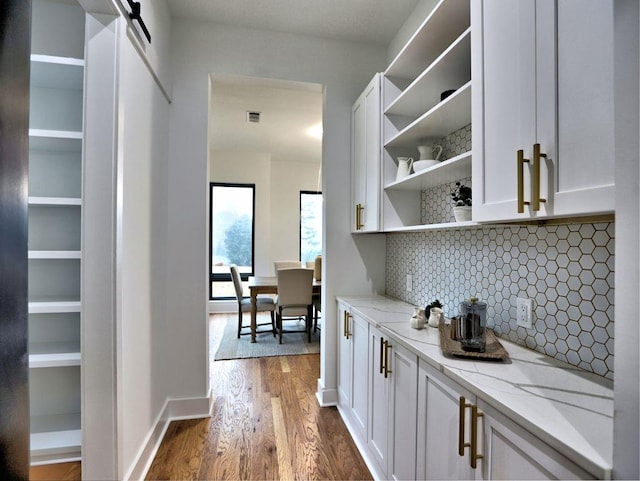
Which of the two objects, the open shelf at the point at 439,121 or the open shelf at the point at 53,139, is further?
the open shelf at the point at 53,139

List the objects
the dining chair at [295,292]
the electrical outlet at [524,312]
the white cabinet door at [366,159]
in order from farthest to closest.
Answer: the dining chair at [295,292]
the white cabinet door at [366,159]
the electrical outlet at [524,312]

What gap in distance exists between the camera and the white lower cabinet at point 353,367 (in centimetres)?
197

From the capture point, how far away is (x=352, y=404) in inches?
85.4

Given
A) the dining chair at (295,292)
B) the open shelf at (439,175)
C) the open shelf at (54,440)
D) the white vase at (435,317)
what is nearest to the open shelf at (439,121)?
the open shelf at (439,175)

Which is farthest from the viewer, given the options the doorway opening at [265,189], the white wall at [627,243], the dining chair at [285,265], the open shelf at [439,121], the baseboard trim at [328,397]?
the dining chair at [285,265]

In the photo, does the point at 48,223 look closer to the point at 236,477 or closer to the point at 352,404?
the point at 236,477

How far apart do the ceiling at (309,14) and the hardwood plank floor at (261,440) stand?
294 cm

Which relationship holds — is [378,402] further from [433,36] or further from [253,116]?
[253,116]

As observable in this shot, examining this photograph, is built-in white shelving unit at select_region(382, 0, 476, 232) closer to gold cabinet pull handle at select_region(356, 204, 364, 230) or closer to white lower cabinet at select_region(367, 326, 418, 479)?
gold cabinet pull handle at select_region(356, 204, 364, 230)

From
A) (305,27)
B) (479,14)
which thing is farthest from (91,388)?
(305,27)

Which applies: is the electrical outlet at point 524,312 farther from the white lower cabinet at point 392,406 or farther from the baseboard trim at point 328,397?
the baseboard trim at point 328,397

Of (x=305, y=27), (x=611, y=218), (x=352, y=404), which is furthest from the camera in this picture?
(x=305, y=27)

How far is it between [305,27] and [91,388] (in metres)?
2.66

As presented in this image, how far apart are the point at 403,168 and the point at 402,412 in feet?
4.40
